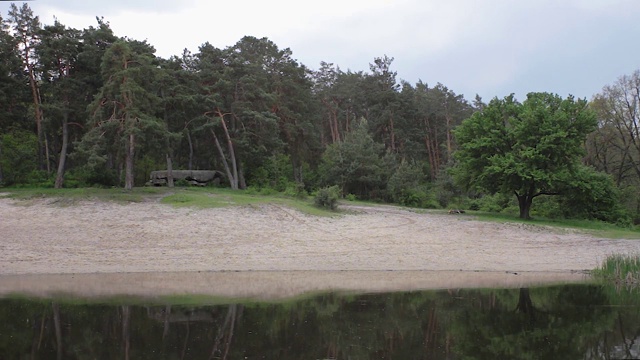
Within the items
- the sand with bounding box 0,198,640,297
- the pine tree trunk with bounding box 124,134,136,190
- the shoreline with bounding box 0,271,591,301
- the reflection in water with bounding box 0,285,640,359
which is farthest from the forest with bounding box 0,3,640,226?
the reflection in water with bounding box 0,285,640,359

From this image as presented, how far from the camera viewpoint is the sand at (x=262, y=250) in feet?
67.3

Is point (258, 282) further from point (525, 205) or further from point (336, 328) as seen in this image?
point (525, 205)

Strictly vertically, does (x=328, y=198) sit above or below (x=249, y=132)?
below

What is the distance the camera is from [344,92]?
225 feet

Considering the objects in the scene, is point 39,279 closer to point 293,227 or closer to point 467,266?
point 293,227

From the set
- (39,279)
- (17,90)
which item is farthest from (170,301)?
(17,90)

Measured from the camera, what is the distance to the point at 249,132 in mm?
46812

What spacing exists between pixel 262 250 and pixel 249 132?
2222 centimetres

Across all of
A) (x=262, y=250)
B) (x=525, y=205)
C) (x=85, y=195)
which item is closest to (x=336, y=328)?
(x=262, y=250)

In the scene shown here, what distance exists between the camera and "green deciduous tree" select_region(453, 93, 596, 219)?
35188mm

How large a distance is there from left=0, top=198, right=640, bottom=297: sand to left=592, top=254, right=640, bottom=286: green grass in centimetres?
122

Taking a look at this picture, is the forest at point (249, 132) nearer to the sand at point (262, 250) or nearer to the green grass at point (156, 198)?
the green grass at point (156, 198)

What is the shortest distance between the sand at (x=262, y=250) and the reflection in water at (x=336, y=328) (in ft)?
9.44

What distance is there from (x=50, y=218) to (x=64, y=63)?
15.5 meters
